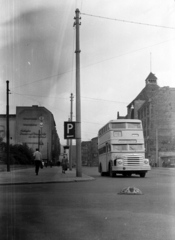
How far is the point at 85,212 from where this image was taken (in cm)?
716

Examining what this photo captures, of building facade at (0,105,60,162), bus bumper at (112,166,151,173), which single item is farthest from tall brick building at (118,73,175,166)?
bus bumper at (112,166,151,173)

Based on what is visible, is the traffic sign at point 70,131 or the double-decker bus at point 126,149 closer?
the traffic sign at point 70,131

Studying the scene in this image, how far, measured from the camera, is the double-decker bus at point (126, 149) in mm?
22141

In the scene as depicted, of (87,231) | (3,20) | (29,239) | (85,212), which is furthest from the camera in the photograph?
(3,20)

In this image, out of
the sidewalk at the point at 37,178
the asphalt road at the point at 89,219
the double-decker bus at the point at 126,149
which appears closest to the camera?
the asphalt road at the point at 89,219

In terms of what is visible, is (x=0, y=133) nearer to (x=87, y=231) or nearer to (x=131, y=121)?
(x=131, y=121)

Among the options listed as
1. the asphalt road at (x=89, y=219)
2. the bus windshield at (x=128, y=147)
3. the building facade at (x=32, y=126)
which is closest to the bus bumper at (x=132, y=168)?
the bus windshield at (x=128, y=147)

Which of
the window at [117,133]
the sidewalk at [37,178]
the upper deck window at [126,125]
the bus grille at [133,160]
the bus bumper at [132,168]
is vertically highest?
the upper deck window at [126,125]

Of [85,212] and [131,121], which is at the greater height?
[131,121]

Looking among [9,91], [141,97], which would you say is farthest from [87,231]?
[141,97]

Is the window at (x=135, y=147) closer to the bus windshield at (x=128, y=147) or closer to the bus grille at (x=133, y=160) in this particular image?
the bus windshield at (x=128, y=147)

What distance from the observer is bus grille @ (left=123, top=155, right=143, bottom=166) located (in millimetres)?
22188

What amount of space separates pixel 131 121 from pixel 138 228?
18.1 m

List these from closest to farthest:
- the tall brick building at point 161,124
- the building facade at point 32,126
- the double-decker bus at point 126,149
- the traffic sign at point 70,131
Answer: the traffic sign at point 70,131 < the double-decker bus at point 126,149 < the tall brick building at point 161,124 < the building facade at point 32,126
